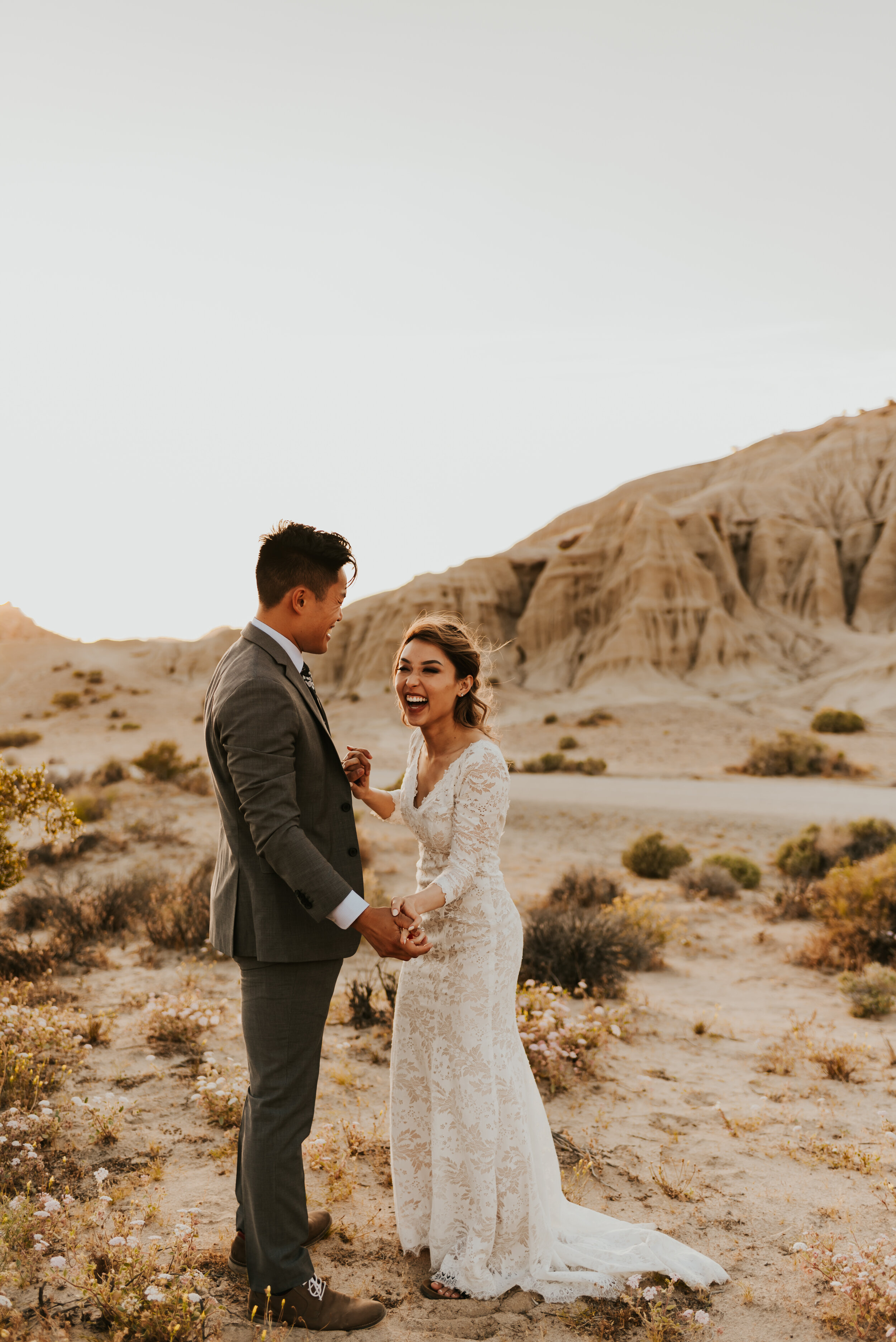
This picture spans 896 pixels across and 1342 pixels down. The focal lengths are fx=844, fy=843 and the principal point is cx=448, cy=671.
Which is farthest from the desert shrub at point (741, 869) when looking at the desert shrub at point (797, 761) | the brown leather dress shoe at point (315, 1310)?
the desert shrub at point (797, 761)

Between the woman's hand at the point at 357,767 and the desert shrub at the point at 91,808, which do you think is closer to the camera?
the woman's hand at the point at 357,767

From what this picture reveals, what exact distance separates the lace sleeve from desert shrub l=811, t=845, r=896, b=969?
5.66 metres

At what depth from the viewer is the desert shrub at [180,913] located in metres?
7.07

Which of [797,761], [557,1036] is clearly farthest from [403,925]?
[797,761]

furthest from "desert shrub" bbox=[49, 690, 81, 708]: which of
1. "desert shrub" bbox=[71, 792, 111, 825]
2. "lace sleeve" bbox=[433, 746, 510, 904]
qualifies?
"lace sleeve" bbox=[433, 746, 510, 904]

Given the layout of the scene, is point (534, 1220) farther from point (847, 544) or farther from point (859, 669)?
point (847, 544)

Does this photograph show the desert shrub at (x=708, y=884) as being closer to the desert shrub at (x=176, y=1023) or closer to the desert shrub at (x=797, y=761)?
the desert shrub at (x=176, y=1023)

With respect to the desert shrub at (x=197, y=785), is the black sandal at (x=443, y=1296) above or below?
below

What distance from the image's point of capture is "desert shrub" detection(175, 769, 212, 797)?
653 inches

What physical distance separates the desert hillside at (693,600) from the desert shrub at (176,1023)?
34.7m

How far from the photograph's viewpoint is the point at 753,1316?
287 cm

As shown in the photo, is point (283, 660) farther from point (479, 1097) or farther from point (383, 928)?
point (479, 1097)

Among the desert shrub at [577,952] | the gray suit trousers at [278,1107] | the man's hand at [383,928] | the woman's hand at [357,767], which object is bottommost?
the desert shrub at [577,952]

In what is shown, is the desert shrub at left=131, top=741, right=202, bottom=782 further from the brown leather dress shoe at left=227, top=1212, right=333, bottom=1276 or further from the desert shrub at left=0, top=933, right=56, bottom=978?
the brown leather dress shoe at left=227, top=1212, right=333, bottom=1276
